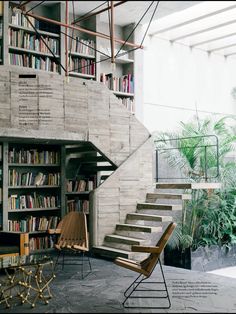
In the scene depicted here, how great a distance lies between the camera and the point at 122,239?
25.9 ft

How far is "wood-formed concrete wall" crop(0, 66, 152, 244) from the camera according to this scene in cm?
752

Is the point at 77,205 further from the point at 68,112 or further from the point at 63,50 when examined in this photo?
the point at 63,50

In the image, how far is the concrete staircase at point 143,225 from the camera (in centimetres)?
779

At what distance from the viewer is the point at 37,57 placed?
355 inches

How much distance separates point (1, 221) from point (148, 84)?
5.28 metres

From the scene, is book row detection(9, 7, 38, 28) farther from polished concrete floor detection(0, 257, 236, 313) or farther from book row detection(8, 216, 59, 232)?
polished concrete floor detection(0, 257, 236, 313)

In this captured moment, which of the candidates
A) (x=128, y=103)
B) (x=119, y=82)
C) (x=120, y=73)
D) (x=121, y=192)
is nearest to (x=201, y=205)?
(x=121, y=192)

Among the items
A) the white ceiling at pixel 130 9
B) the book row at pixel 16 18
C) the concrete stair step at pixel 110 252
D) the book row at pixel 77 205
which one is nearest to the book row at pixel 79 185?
the book row at pixel 77 205

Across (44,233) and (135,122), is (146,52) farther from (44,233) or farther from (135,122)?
(44,233)

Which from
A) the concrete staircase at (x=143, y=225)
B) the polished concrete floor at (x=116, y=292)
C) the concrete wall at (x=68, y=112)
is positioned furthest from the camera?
the concrete staircase at (x=143, y=225)

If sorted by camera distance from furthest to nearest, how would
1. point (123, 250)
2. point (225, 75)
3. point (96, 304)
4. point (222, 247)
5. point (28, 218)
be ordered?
point (225, 75) → point (222, 247) → point (28, 218) → point (123, 250) → point (96, 304)

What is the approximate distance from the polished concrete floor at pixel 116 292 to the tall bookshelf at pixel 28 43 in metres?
3.93

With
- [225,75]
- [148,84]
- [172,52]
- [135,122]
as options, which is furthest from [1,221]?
[225,75]

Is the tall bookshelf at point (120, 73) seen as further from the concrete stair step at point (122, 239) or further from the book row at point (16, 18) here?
the concrete stair step at point (122, 239)
